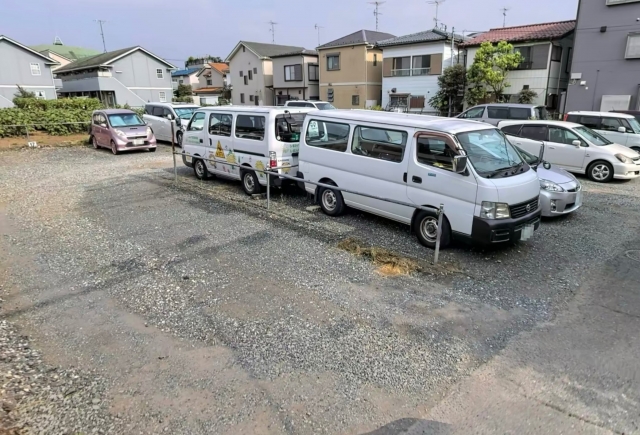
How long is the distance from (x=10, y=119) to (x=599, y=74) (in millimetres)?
27385

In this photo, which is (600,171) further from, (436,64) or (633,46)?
(436,64)

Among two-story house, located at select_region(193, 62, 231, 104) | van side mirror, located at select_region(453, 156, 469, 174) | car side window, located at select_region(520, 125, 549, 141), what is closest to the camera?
van side mirror, located at select_region(453, 156, 469, 174)

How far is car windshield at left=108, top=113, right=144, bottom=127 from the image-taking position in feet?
50.7

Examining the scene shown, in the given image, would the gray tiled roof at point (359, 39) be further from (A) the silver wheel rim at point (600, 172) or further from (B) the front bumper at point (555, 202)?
(B) the front bumper at point (555, 202)

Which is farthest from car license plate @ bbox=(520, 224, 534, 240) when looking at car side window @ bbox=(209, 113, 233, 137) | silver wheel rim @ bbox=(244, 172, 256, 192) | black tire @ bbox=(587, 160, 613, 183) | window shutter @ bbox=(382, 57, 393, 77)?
window shutter @ bbox=(382, 57, 393, 77)

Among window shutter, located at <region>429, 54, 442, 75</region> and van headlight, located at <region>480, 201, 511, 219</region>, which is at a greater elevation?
window shutter, located at <region>429, 54, 442, 75</region>

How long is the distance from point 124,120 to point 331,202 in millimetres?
11960

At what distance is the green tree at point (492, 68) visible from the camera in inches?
882

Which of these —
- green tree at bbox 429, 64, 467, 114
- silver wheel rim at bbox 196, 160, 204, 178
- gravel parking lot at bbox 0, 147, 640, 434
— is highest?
green tree at bbox 429, 64, 467, 114

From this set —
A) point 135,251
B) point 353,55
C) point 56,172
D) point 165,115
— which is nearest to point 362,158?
point 135,251

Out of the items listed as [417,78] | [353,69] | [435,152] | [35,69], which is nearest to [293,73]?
[353,69]

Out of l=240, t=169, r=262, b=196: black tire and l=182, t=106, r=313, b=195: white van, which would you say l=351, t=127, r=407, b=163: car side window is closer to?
l=182, t=106, r=313, b=195: white van

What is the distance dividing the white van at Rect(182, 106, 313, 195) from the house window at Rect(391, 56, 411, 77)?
2179 centimetres

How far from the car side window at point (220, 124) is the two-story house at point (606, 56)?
19.2 metres
